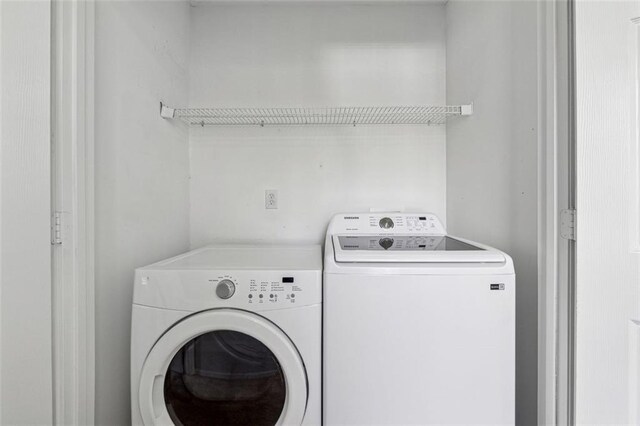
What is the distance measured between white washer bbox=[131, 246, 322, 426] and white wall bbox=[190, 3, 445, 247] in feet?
2.42

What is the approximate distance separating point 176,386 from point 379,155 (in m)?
1.45

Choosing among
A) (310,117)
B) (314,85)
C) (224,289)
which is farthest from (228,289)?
(314,85)

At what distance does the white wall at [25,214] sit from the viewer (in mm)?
726

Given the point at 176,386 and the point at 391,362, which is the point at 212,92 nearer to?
the point at 176,386

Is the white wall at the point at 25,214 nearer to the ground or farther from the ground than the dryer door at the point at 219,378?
farther from the ground

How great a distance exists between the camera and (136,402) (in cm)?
100

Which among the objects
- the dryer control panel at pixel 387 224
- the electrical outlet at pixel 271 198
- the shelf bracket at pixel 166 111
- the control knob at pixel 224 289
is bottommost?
the control knob at pixel 224 289

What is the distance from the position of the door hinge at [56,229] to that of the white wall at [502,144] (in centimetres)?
151

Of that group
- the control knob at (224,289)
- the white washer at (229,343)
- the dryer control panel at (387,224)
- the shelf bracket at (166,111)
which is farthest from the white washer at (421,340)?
the shelf bracket at (166,111)

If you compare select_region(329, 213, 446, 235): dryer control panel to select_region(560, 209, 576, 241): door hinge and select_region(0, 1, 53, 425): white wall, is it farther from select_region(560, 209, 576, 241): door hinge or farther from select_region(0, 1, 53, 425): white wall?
select_region(0, 1, 53, 425): white wall
